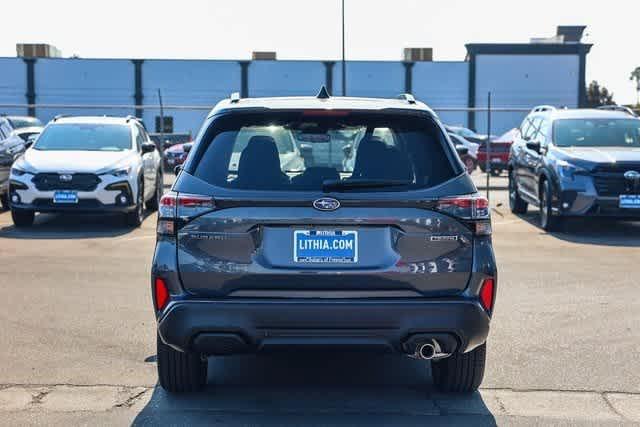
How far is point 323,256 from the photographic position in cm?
495

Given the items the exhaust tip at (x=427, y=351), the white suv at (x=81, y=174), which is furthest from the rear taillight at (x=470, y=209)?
the white suv at (x=81, y=174)

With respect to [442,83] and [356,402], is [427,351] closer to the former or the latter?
[356,402]

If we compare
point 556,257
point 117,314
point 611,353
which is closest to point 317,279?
point 611,353

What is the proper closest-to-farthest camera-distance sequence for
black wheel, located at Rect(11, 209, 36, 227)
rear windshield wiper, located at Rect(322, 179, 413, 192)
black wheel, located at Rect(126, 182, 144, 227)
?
rear windshield wiper, located at Rect(322, 179, 413, 192) → black wheel, located at Rect(11, 209, 36, 227) → black wheel, located at Rect(126, 182, 144, 227)

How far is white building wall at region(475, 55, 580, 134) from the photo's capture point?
48.0 meters

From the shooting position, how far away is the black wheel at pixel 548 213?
1402 centimetres

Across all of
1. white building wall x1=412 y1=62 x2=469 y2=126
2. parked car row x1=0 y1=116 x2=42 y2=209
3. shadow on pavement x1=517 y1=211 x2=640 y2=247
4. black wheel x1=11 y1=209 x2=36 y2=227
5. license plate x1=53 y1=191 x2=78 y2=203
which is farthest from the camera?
white building wall x1=412 y1=62 x2=469 y2=126

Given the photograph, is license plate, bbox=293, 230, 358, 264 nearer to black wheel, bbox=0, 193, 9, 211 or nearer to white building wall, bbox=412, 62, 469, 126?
black wheel, bbox=0, 193, 9, 211

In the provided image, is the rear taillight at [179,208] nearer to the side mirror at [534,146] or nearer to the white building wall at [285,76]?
the side mirror at [534,146]

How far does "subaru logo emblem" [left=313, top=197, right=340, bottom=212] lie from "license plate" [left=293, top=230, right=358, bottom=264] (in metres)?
0.12

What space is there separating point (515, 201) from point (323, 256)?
1255 centimetres

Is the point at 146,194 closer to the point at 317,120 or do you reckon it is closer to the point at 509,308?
the point at 509,308

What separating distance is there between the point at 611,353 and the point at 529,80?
42.9 m

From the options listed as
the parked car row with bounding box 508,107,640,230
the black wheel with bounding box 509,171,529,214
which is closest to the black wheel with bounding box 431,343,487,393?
the parked car row with bounding box 508,107,640,230
